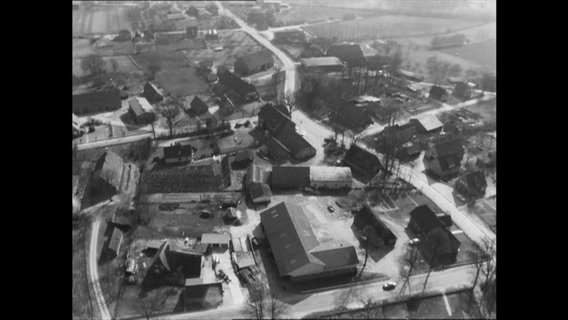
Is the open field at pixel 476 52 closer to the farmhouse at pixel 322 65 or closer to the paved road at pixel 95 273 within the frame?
the farmhouse at pixel 322 65

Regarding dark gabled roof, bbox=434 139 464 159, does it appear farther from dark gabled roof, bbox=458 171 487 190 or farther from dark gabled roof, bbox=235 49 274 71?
dark gabled roof, bbox=235 49 274 71

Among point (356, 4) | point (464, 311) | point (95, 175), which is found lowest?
point (464, 311)

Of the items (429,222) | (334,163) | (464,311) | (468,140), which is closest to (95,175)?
(334,163)

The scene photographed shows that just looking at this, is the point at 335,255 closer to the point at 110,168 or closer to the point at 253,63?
the point at 110,168

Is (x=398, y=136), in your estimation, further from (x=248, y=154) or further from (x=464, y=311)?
(x=464, y=311)

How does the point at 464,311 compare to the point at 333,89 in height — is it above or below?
below

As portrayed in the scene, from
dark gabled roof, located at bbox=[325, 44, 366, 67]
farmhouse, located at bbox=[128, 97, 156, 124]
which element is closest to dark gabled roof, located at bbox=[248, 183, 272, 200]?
farmhouse, located at bbox=[128, 97, 156, 124]

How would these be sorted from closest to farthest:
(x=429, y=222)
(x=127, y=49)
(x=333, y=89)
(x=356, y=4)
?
(x=429, y=222)
(x=333, y=89)
(x=356, y=4)
(x=127, y=49)
